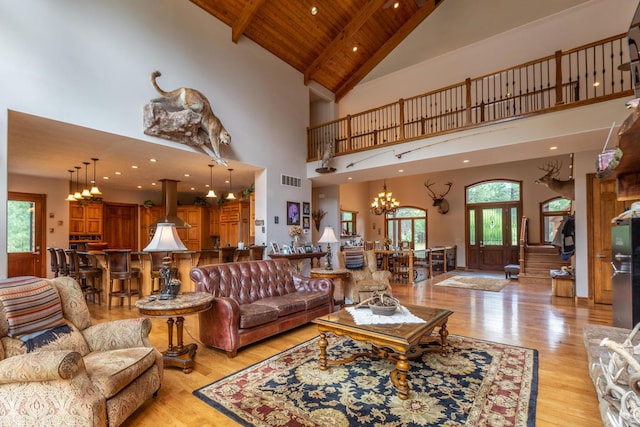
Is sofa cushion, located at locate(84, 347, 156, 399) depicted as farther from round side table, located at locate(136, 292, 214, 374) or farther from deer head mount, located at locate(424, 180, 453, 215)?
deer head mount, located at locate(424, 180, 453, 215)

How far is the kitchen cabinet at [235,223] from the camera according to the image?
917 cm

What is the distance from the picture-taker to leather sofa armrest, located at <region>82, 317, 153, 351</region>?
235 cm

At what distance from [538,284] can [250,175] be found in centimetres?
771

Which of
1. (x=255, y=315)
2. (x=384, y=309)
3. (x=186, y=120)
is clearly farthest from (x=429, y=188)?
(x=255, y=315)

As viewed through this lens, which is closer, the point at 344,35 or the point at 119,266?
the point at 119,266

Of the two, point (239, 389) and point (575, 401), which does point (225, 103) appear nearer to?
point (239, 389)

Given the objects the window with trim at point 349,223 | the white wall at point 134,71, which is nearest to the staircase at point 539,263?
the window with trim at point 349,223

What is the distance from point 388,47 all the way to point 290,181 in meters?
4.93

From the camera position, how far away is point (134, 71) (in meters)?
4.72

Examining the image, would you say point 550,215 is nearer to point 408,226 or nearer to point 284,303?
point 408,226

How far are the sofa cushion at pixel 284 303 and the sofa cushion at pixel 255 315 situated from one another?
0.09 m

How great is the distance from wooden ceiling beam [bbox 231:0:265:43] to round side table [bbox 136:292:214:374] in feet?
17.8

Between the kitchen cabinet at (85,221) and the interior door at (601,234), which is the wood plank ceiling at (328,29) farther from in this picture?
the kitchen cabinet at (85,221)

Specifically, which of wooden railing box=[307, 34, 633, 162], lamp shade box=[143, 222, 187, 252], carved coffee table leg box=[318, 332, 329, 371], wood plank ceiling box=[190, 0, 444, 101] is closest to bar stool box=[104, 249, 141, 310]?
lamp shade box=[143, 222, 187, 252]
